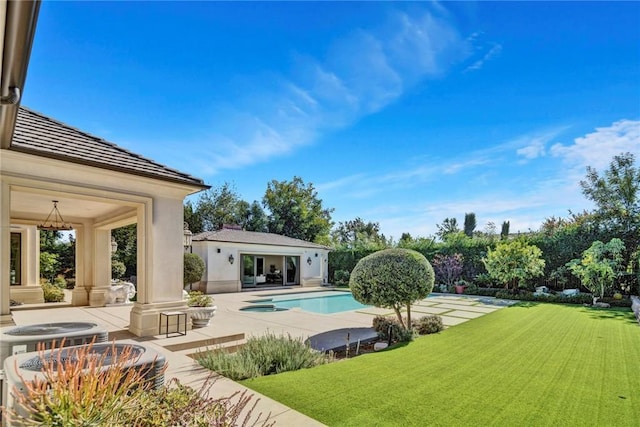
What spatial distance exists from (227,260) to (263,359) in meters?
17.2

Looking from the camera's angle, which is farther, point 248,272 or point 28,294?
point 248,272

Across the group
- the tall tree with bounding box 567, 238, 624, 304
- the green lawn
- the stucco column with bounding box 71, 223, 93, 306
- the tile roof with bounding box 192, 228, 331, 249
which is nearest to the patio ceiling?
the stucco column with bounding box 71, 223, 93, 306

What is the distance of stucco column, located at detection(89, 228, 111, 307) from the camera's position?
42.5 feet

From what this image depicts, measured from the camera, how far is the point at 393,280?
9.15m

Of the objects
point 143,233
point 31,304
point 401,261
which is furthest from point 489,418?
point 31,304

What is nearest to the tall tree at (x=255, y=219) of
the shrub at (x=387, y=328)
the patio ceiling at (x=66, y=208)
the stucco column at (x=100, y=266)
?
the stucco column at (x=100, y=266)

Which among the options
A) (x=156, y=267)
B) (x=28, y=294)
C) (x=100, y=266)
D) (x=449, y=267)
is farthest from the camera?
(x=449, y=267)

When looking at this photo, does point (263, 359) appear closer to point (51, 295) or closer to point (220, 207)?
point (51, 295)

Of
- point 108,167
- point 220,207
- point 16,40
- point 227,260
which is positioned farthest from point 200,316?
point 220,207

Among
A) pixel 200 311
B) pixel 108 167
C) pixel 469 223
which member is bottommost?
pixel 200 311

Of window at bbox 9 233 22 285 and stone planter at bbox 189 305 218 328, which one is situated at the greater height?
window at bbox 9 233 22 285

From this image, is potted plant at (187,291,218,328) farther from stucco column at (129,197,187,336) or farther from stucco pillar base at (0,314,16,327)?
stucco pillar base at (0,314,16,327)

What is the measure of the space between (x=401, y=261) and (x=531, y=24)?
8.65 m

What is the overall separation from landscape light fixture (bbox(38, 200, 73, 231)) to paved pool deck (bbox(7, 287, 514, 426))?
2646mm
